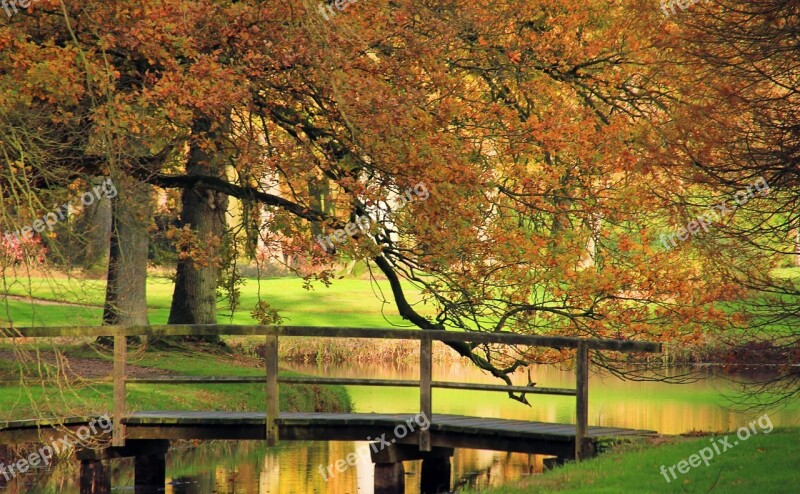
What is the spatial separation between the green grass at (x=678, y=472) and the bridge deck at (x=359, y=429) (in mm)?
1112

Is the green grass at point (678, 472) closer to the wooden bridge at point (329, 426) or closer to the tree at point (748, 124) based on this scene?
the wooden bridge at point (329, 426)

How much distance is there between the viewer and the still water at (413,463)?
16.0m

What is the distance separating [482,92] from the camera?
751 inches

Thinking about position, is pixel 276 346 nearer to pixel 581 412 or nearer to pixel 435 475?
pixel 435 475

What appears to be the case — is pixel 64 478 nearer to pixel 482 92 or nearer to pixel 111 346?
pixel 111 346

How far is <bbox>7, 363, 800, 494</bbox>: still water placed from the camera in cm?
1597

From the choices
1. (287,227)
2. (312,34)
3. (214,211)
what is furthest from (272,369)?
(214,211)

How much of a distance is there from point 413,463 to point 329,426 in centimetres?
578

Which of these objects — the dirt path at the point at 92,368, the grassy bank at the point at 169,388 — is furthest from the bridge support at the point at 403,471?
the dirt path at the point at 92,368

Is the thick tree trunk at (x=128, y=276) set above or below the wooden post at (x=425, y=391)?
above

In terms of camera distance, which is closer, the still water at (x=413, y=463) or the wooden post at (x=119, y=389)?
A: the wooden post at (x=119, y=389)

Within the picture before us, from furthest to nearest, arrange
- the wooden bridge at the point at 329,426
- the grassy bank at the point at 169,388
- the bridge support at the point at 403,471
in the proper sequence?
1. the grassy bank at the point at 169,388
2. the bridge support at the point at 403,471
3. the wooden bridge at the point at 329,426

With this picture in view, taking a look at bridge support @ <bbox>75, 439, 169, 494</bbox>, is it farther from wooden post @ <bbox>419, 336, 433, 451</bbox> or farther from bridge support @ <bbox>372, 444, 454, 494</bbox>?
wooden post @ <bbox>419, 336, 433, 451</bbox>

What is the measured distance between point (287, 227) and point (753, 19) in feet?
23.8
